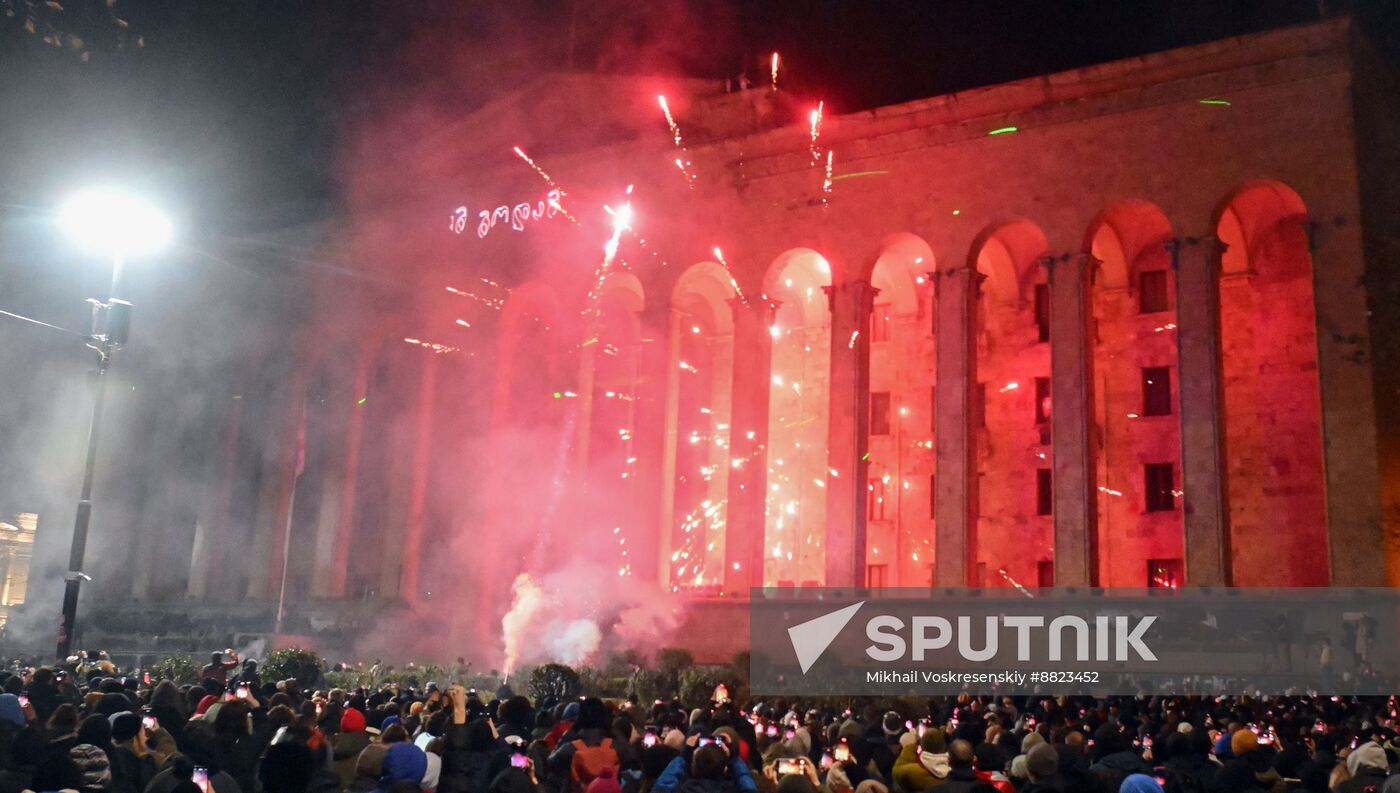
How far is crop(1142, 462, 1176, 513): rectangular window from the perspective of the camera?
2767cm

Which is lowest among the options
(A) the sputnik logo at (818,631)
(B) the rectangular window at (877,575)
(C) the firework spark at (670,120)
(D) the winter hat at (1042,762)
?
(D) the winter hat at (1042,762)

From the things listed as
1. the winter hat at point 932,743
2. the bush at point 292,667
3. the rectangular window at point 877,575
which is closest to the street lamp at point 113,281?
the bush at point 292,667

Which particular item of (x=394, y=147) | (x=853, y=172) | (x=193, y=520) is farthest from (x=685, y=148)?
(x=193, y=520)

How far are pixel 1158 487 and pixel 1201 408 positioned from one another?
5.22m

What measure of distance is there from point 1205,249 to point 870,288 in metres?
7.53

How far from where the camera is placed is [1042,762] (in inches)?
248

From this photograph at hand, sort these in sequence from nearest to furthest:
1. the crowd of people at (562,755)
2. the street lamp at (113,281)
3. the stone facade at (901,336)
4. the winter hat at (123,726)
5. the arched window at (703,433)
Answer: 1. the crowd of people at (562,755)
2. the winter hat at (123,726)
3. the street lamp at (113,281)
4. the stone facade at (901,336)
5. the arched window at (703,433)

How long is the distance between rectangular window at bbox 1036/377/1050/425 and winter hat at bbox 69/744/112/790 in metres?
26.5

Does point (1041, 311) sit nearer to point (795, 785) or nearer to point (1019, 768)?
point (1019, 768)

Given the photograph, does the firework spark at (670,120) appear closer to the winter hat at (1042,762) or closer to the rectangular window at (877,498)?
the rectangular window at (877,498)

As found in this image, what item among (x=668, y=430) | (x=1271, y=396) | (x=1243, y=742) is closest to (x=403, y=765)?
(x=1243, y=742)

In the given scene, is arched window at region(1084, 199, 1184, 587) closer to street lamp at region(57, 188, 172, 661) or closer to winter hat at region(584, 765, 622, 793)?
street lamp at region(57, 188, 172, 661)

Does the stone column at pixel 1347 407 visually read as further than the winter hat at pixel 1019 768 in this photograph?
Yes

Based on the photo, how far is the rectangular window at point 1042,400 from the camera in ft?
97.7
